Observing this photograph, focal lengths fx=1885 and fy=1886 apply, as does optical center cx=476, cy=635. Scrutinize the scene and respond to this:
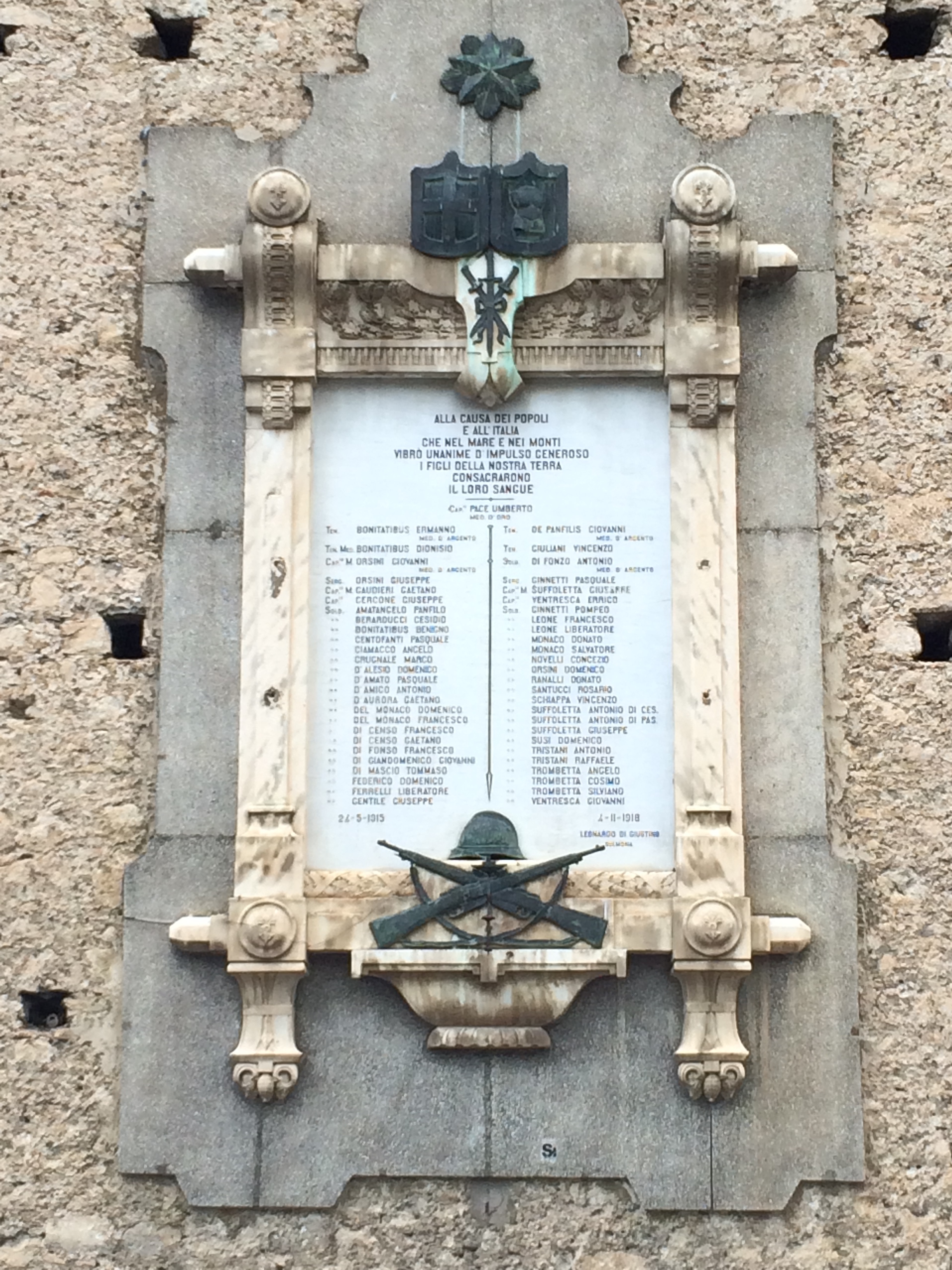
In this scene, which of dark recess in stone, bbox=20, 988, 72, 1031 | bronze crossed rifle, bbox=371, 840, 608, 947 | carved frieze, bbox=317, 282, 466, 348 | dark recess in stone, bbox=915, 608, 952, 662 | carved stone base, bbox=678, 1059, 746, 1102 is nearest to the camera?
carved stone base, bbox=678, 1059, 746, 1102

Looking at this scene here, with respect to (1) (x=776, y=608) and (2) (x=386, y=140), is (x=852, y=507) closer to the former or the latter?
(1) (x=776, y=608)

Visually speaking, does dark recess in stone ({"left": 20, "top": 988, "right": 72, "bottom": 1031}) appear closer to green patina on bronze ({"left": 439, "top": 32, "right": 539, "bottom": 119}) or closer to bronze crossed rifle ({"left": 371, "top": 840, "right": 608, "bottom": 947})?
bronze crossed rifle ({"left": 371, "top": 840, "right": 608, "bottom": 947})

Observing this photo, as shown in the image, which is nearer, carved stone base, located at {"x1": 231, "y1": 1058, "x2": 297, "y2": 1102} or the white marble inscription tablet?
carved stone base, located at {"x1": 231, "y1": 1058, "x2": 297, "y2": 1102}

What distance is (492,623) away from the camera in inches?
273

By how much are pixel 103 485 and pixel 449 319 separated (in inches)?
57.1

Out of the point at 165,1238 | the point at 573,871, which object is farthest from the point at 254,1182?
A: the point at 573,871

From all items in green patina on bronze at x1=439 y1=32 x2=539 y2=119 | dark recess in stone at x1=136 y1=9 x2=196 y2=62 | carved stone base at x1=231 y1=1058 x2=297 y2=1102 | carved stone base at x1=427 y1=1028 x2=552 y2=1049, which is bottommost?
carved stone base at x1=231 y1=1058 x2=297 y2=1102

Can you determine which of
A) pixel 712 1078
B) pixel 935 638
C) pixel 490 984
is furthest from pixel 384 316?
pixel 712 1078

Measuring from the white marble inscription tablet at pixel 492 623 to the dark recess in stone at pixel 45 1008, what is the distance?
1.03 meters

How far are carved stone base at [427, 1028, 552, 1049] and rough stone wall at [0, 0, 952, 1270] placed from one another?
1.58ft

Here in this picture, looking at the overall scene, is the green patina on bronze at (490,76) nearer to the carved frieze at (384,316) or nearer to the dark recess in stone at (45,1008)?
the carved frieze at (384,316)


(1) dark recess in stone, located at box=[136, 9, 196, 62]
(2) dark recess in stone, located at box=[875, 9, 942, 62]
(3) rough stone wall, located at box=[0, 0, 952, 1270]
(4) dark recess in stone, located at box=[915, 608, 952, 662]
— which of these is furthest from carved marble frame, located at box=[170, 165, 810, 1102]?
(2) dark recess in stone, located at box=[875, 9, 942, 62]

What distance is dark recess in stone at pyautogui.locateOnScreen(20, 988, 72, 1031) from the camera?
672cm

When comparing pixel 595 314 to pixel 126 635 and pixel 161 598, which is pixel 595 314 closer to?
pixel 161 598
